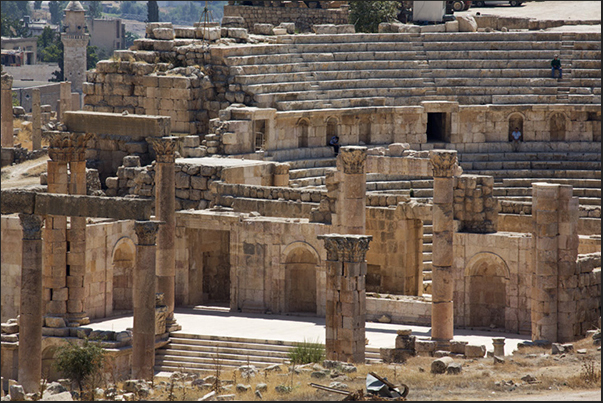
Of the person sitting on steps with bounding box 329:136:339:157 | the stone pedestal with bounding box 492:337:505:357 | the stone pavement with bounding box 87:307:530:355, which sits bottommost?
the stone pavement with bounding box 87:307:530:355

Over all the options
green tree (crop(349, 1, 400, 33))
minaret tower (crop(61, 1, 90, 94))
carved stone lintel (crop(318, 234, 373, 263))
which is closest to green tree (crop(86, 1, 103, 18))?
minaret tower (crop(61, 1, 90, 94))

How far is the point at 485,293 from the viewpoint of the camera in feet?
107

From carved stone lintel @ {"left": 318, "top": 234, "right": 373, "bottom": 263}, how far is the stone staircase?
2.85 m

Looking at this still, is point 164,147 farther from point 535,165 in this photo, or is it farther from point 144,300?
point 535,165

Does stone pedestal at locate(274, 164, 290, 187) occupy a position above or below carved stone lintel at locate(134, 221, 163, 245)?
above

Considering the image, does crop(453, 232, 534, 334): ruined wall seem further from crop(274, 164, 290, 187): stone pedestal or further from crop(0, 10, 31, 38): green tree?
crop(0, 10, 31, 38): green tree

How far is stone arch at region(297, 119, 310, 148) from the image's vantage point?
42.8 metres

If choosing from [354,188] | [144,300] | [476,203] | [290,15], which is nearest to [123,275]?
[354,188]

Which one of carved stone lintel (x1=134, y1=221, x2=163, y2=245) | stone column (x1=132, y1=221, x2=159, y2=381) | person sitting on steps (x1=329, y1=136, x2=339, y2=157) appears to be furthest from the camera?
person sitting on steps (x1=329, y1=136, x2=339, y2=157)

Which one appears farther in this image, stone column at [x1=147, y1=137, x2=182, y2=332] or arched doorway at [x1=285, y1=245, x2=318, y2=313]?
arched doorway at [x1=285, y1=245, x2=318, y2=313]

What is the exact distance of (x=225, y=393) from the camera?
949 inches

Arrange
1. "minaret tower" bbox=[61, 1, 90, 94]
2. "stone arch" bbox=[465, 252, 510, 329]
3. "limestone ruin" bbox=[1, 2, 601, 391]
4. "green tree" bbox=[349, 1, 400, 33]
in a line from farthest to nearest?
"minaret tower" bbox=[61, 1, 90, 94], "green tree" bbox=[349, 1, 400, 33], "stone arch" bbox=[465, 252, 510, 329], "limestone ruin" bbox=[1, 2, 601, 391]

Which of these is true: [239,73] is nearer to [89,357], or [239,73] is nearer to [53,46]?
[89,357]

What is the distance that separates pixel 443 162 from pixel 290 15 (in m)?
31.0
